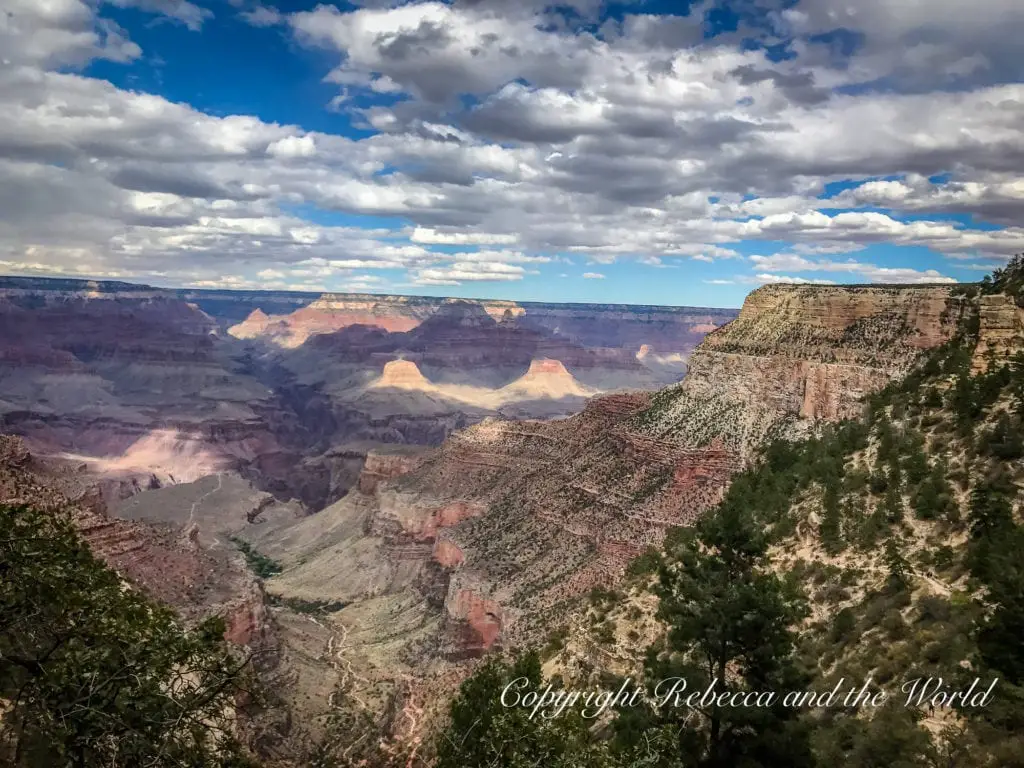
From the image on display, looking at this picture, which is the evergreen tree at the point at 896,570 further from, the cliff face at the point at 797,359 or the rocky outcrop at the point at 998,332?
the cliff face at the point at 797,359

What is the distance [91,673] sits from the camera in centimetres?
962

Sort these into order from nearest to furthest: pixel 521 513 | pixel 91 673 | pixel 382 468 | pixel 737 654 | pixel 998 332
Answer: pixel 91 673, pixel 737 654, pixel 998 332, pixel 521 513, pixel 382 468

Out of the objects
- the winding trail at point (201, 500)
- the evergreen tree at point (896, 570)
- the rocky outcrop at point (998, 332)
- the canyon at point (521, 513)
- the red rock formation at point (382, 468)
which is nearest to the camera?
the evergreen tree at point (896, 570)

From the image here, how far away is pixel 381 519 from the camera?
76.6m

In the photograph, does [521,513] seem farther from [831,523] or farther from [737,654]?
[737,654]

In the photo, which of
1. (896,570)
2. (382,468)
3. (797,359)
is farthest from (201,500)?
(896,570)

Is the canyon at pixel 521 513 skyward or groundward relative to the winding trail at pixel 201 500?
skyward

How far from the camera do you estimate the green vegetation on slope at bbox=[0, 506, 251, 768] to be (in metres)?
9.54

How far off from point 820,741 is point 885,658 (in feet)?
11.6

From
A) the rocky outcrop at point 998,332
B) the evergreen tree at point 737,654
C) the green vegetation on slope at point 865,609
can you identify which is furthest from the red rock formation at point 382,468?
the evergreen tree at point 737,654

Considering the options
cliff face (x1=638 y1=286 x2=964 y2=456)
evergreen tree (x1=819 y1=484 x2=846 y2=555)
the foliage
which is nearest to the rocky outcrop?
evergreen tree (x1=819 y1=484 x2=846 y2=555)

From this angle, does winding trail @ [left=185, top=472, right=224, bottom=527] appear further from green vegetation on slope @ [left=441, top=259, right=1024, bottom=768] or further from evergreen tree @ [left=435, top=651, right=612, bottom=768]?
green vegetation on slope @ [left=441, top=259, right=1024, bottom=768]

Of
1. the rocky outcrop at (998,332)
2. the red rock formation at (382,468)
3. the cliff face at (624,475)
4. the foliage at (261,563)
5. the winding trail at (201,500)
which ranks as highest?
the rocky outcrop at (998,332)

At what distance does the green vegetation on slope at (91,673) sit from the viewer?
31.3 feet
